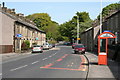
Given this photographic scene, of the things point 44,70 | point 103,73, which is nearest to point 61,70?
point 44,70

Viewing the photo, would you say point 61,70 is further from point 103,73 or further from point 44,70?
point 103,73

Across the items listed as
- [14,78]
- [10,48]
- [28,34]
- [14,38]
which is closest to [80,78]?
[14,78]

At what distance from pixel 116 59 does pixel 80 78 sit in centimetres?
1229

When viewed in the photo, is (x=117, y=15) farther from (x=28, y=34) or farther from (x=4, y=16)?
(x=28, y=34)

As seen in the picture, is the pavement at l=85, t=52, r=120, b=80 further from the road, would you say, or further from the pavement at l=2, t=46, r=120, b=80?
the road

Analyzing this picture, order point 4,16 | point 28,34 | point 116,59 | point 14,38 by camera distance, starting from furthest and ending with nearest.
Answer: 1. point 28,34
2. point 14,38
3. point 4,16
4. point 116,59

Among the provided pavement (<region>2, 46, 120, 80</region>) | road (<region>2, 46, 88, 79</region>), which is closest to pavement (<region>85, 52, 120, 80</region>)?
pavement (<region>2, 46, 120, 80</region>)

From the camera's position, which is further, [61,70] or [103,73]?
[61,70]

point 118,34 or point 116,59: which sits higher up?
point 118,34

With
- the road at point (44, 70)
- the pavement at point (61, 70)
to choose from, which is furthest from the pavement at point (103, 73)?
the road at point (44, 70)

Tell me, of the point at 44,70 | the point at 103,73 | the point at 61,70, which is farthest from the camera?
the point at 61,70

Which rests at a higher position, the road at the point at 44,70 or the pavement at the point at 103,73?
the pavement at the point at 103,73

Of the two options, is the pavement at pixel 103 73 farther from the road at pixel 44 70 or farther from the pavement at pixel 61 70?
A: the road at pixel 44 70

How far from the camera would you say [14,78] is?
36.2ft
